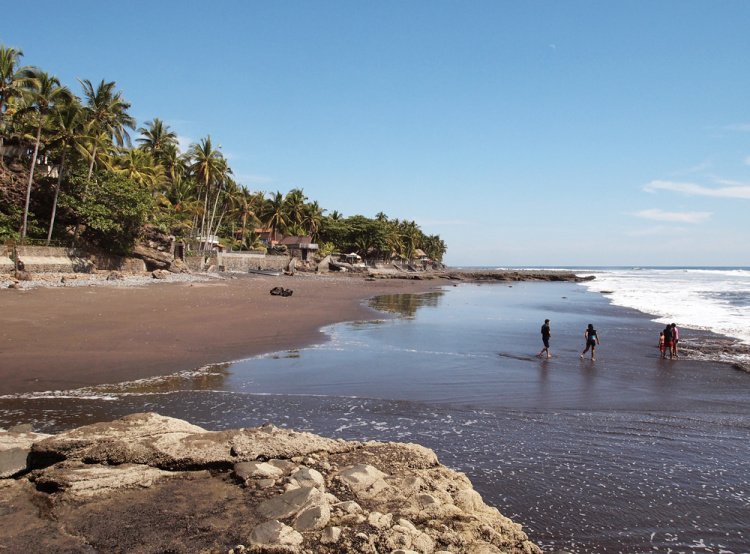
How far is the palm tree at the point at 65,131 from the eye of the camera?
109 ft

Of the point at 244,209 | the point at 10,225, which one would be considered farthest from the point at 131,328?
the point at 244,209

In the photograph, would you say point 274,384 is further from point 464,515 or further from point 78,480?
point 464,515

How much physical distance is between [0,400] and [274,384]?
4.76 meters

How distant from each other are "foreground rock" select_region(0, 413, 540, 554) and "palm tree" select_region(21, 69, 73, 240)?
110 ft

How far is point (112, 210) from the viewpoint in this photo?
35.8 meters

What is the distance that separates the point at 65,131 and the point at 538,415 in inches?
1448

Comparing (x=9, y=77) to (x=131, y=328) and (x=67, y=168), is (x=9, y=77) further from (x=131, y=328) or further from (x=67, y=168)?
(x=131, y=328)

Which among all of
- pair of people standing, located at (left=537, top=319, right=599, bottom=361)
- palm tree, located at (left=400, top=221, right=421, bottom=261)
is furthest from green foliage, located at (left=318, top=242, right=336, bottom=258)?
pair of people standing, located at (left=537, top=319, right=599, bottom=361)

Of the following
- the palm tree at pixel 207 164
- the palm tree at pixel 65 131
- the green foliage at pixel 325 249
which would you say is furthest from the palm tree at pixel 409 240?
the palm tree at pixel 65 131

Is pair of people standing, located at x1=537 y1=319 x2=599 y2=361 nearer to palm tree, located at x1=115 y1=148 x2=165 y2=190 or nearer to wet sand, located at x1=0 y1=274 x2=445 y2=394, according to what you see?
wet sand, located at x1=0 y1=274 x2=445 y2=394

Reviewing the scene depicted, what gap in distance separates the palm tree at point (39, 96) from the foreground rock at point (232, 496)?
33497 mm

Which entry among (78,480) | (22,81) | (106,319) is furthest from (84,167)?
(78,480)

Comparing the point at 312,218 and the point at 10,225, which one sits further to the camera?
the point at 312,218

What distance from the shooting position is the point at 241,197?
6975 cm
